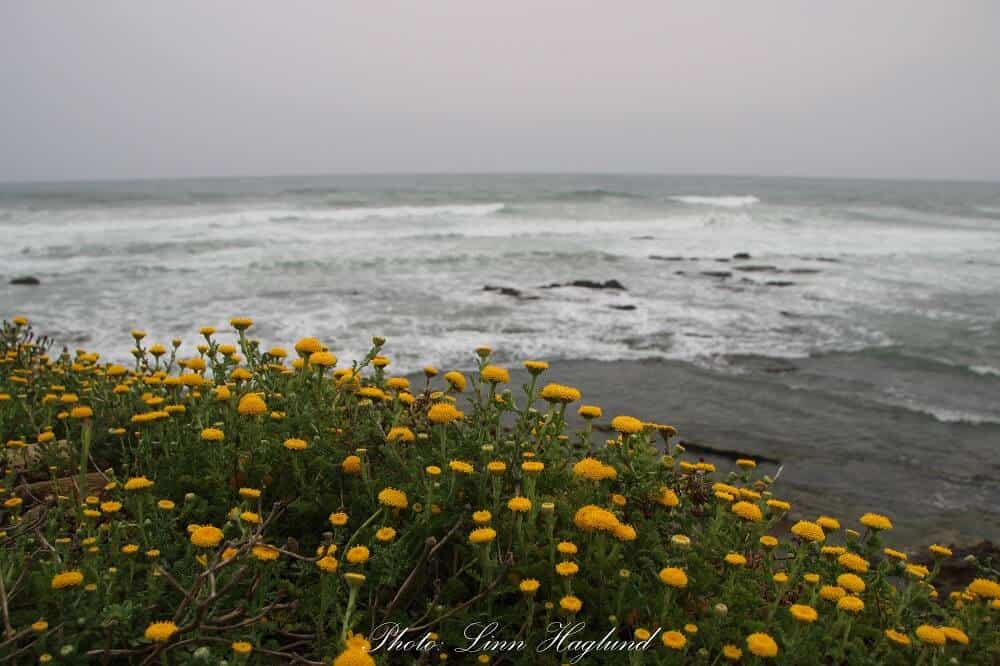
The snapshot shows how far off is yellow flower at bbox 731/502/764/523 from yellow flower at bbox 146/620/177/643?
2.23 m

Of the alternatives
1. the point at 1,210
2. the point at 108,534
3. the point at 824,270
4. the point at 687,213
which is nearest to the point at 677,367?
the point at 108,534

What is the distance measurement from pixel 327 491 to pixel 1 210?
181 feet

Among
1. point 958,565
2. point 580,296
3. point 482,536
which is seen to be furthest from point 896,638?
point 580,296

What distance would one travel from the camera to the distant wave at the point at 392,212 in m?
43.5

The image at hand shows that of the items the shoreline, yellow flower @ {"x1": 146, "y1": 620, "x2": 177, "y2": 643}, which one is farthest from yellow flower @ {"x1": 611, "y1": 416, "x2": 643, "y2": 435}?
the shoreline

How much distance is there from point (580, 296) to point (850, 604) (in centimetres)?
1635

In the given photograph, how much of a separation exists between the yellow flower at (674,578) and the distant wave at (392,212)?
42.0 m

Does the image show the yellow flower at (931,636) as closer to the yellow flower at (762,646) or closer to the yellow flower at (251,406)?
the yellow flower at (762,646)

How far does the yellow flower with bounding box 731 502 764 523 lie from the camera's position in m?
2.85

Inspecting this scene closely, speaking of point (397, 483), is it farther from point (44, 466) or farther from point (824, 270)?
point (824, 270)

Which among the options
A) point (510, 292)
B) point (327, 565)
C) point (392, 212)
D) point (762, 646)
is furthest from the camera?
point (392, 212)

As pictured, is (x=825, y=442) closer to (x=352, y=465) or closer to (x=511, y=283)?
(x=352, y=465)

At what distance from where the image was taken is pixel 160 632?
80.2 inches

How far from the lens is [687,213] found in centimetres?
5447
